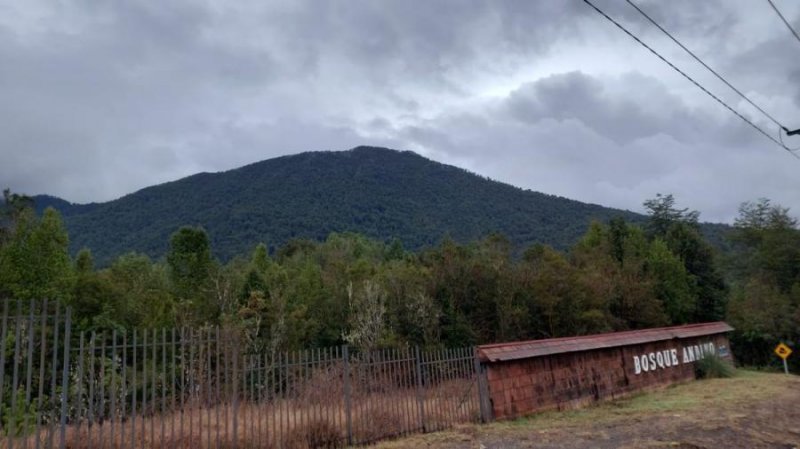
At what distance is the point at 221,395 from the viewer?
8.80 metres

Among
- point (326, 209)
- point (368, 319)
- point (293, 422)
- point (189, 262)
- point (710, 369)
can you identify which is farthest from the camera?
point (326, 209)

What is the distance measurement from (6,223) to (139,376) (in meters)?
26.1

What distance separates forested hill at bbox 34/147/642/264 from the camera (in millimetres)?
101125

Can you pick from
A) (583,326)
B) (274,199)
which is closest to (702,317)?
(583,326)

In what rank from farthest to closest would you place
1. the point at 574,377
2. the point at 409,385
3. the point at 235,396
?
1. the point at 574,377
2. the point at 409,385
3. the point at 235,396

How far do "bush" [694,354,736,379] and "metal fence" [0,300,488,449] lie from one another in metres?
14.4

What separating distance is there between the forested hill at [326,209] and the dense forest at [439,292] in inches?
1605

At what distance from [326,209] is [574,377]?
353 ft

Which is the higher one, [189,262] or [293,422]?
[189,262]

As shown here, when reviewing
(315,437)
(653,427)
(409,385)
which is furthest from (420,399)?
(653,427)

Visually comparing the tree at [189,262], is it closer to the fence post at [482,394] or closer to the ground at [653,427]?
the fence post at [482,394]

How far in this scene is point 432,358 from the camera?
1234 centimetres

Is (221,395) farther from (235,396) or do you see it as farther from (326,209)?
(326,209)

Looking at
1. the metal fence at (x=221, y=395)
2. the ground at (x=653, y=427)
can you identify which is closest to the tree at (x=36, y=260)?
the metal fence at (x=221, y=395)
